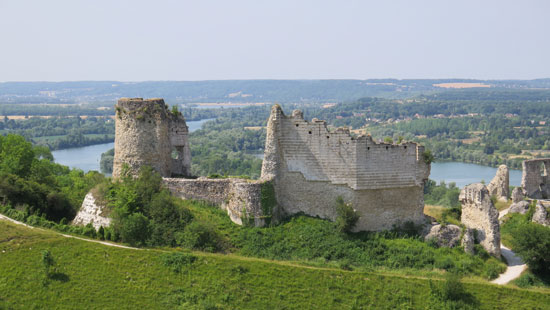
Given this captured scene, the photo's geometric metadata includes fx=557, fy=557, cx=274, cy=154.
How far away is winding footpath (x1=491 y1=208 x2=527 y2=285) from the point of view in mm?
23828

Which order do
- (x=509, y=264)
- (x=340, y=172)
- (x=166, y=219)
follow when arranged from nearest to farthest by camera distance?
(x=166, y=219)
(x=509, y=264)
(x=340, y=172)

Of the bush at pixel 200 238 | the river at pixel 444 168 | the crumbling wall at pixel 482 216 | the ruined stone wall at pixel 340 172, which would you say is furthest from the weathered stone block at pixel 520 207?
the river at pixel 444 168

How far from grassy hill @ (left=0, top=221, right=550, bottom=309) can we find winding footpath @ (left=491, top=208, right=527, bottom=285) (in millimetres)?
1275

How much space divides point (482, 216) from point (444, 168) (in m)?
70.3

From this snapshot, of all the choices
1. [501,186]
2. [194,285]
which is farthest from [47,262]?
[501,186]

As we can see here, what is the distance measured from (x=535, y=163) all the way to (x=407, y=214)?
1440 centimetres

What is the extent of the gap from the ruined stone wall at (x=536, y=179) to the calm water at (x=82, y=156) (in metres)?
65.9

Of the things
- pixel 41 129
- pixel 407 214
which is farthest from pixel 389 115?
pixel 407 214

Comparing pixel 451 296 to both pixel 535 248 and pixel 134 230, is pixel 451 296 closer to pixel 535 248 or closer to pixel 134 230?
pixel 535 248

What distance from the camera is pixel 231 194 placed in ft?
87.7

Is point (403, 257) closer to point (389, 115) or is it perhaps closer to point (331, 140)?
point (331, 140)

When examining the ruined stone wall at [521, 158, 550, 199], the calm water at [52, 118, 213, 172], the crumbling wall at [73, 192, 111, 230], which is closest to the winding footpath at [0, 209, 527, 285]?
the crumbling wall at [73, 192, 111, 230]

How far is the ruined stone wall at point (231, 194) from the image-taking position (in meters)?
25.7

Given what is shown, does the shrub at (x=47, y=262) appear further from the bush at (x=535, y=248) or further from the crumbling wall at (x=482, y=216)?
the bush at (x=535, y=248)
